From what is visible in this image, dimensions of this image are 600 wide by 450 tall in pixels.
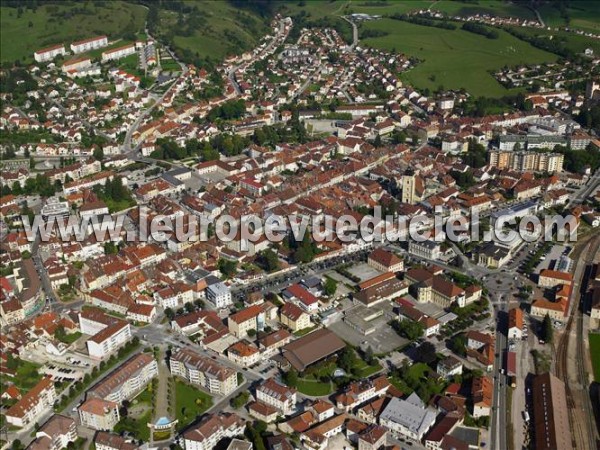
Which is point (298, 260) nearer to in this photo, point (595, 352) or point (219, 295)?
point (219, 295)

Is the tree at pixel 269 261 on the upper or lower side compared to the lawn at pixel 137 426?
upper

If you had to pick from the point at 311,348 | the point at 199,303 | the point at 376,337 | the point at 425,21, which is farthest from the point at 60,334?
the point at 425,21

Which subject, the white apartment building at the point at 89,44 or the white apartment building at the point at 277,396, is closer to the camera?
the white apartment building at the point at 277,396

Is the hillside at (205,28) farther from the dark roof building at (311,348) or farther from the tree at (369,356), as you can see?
the tree at (369,356)

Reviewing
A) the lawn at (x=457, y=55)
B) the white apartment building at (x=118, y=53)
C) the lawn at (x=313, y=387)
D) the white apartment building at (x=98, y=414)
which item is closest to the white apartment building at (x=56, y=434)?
the white apartment building at (x=98, y=414)

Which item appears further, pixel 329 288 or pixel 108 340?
pixel 329 288

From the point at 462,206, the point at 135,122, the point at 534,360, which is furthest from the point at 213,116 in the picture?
the point at 534,360
